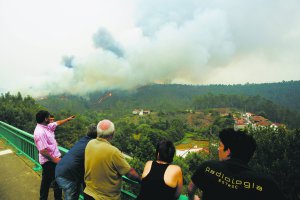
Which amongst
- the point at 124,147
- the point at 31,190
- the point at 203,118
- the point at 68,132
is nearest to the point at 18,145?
the point at 31,190

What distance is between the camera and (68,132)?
5678 centimetres

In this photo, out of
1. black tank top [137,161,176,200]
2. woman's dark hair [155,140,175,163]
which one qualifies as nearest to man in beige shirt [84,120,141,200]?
Answer: black tank top [137,161,176,200]

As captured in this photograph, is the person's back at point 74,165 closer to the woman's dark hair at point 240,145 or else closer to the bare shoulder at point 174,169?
the bare shoulder at point 174,169

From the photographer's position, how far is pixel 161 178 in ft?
7.92

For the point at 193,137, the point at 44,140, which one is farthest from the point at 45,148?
the point at 193,137

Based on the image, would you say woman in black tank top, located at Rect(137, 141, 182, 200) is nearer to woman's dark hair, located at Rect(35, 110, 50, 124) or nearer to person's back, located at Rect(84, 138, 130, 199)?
person's back, located at Rect(84, 138, 130, 199)

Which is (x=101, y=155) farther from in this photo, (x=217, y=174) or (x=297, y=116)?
(x=297, y=116)

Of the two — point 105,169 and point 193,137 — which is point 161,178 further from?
point 193,137

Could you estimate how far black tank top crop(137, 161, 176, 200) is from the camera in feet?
7.87

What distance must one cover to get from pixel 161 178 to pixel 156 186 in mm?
109

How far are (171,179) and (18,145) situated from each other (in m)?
7.92

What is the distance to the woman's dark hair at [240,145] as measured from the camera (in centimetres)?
216

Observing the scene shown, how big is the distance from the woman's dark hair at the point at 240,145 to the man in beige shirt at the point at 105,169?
4.01 feet

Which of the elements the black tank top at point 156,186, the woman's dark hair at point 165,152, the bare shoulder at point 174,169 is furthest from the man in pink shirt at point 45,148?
the bare shoulder at point 174,169
